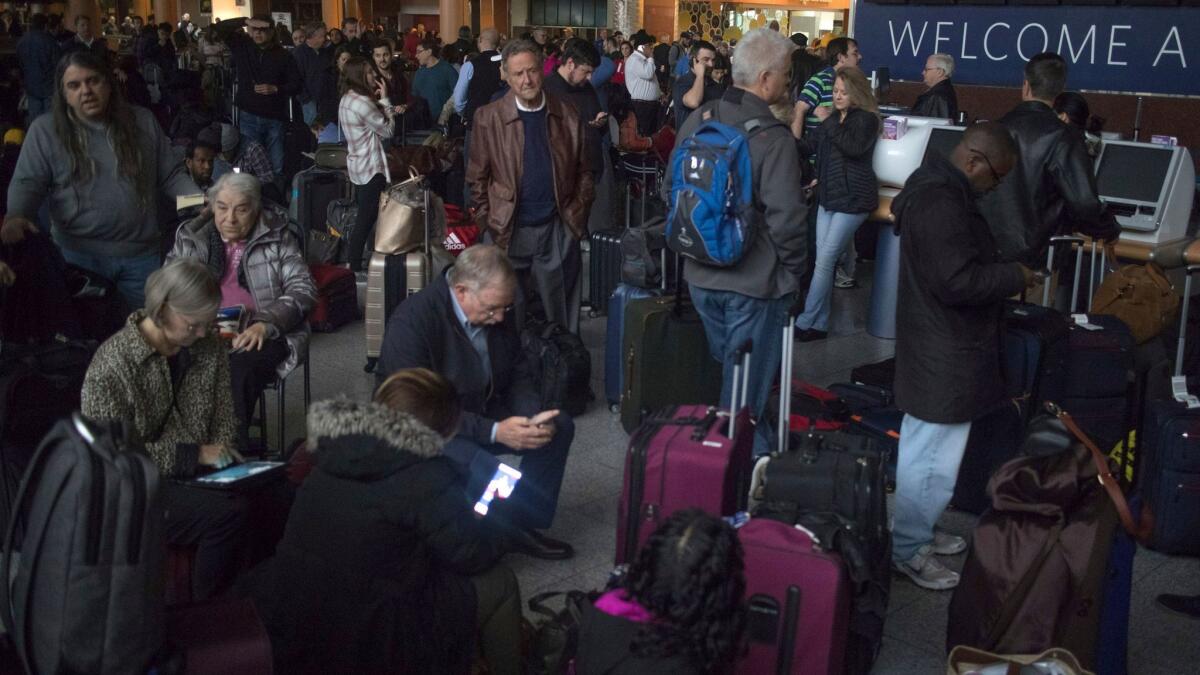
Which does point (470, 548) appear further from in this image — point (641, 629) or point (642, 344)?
point (642, 344)

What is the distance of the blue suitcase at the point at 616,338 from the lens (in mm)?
5629

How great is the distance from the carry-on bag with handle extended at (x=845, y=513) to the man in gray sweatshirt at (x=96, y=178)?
9.02ft

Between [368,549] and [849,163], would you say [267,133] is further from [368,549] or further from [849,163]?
[368,549]

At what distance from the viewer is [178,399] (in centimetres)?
367

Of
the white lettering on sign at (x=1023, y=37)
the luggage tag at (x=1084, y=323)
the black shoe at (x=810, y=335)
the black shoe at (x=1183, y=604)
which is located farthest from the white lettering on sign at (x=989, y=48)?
the black shoe at (x=1183, y=604)

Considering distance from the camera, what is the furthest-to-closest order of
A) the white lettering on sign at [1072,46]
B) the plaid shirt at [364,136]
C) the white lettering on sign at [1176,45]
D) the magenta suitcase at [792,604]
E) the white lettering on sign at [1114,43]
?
the white lettering on sign at [1072,46]
the white lettering on sign at [1114,43]
the white lettering on sign at [1176,45]
the plaid shirt at [364,136]
the magenta suitcase at [792,604]

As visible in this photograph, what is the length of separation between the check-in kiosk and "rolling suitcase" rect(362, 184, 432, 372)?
8.34ft

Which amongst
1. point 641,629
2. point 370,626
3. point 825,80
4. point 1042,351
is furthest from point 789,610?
point 825,80

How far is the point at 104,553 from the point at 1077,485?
234 cm

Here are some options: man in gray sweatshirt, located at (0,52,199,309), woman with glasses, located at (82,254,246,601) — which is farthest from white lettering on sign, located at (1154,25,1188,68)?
woman with glasses, located at (82,254,246,601)

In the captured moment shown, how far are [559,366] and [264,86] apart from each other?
5.94 m

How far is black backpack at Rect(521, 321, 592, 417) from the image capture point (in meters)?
5.48

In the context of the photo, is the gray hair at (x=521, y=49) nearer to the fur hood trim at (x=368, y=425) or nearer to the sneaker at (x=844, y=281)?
the fur hood trim at (x=368, y=425)

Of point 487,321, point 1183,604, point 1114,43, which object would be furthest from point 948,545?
point 1114,43
